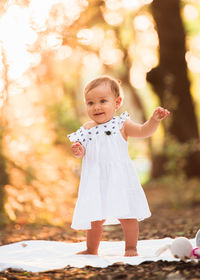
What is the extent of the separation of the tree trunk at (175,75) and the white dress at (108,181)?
15.5 ft

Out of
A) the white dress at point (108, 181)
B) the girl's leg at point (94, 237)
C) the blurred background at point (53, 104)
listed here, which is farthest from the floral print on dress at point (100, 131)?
the blurred background at point (53, 104)

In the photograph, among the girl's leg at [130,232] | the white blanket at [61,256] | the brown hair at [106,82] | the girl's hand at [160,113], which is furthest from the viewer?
the brown hair at [106,82]

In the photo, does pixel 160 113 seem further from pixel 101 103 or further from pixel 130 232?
pixel 130 232

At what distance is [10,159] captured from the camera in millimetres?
5824

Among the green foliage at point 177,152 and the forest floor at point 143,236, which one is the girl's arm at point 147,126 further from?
the green foliage at point 177,152

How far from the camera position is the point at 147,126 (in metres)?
3.43

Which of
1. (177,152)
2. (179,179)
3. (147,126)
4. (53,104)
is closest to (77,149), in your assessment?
(147,126)

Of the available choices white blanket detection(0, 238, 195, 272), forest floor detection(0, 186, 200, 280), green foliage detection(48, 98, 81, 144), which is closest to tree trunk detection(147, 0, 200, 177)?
forest floor detection(0, 186, 200, 280)

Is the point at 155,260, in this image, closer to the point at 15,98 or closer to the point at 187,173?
the point at 15,98

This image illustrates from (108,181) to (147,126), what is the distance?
0.52m

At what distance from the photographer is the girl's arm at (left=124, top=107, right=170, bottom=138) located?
11.0 ft

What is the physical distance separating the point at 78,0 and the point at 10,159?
2765mm

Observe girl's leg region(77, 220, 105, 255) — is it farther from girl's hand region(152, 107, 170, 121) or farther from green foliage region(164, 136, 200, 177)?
green foliage region(164, 136, 200, 177)

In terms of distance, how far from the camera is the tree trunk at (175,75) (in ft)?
27.1
